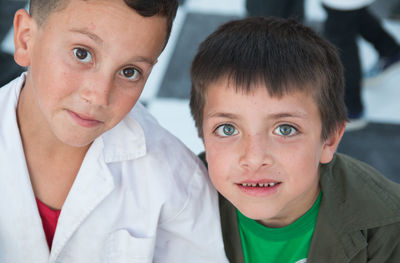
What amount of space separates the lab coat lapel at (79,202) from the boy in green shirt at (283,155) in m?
0.22

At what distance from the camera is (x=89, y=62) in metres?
1.01

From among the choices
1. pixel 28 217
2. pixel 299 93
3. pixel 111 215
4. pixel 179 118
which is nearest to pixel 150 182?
pixel 111 215

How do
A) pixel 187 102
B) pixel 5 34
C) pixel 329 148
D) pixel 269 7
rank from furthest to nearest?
1. pixel 5 34
2. pixel 187 102
3. pixel 269 7
4. pixel 329 148

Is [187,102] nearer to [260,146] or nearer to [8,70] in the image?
[8,70]

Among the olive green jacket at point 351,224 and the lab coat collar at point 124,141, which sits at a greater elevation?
the lab coat collar at point 124,141

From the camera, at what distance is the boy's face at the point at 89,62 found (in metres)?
0.99

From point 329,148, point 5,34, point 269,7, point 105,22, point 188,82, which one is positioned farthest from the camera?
point 5,34

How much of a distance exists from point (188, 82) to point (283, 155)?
4.15ft

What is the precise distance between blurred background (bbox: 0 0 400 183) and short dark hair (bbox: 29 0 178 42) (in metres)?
0.99

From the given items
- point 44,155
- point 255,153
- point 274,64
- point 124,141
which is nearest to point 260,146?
point 255,153

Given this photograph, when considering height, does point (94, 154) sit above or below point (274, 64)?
below

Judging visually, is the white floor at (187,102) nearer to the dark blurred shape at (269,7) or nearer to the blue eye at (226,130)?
the dark blurred shape at (269,7)

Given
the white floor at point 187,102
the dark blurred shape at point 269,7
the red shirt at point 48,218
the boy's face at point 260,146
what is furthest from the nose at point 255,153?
the dark blurred shape at point 269,7

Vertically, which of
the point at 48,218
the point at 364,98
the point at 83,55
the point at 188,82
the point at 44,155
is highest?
the point at 83,55
